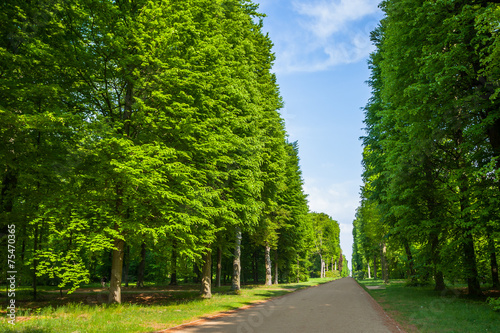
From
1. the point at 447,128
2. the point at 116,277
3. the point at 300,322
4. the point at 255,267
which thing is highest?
the point at 447,128

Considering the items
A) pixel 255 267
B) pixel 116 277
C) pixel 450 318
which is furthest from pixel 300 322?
pixel 255 267

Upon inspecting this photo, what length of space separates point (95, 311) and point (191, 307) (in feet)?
13.5

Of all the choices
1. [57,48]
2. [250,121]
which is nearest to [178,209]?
[57,48]

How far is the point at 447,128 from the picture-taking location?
46.4 feet

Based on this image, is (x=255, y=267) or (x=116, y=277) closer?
(x=116, y=277)

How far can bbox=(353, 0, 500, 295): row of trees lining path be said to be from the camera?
37.4 feet

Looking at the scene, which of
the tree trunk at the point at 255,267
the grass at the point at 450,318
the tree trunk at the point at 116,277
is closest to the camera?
the grass at the point at 450,318

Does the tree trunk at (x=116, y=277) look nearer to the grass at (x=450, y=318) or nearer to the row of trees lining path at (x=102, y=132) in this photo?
the row of trees lining path at (x=102, y=132)

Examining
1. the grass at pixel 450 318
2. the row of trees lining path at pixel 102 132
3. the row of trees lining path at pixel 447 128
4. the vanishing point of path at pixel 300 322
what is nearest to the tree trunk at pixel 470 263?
the row of trees lining path at pixel 447 128

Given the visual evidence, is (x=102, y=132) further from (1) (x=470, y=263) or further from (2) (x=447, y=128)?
(1) (x=470, y=263)

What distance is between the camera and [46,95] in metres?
10.9

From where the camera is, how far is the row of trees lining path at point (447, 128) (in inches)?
449

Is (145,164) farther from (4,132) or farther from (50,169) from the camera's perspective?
(4,132)

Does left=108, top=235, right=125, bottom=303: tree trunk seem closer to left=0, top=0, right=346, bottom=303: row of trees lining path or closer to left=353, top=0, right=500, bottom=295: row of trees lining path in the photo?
left=0, top=0, right=346, bottom=303: row of trees lining path
